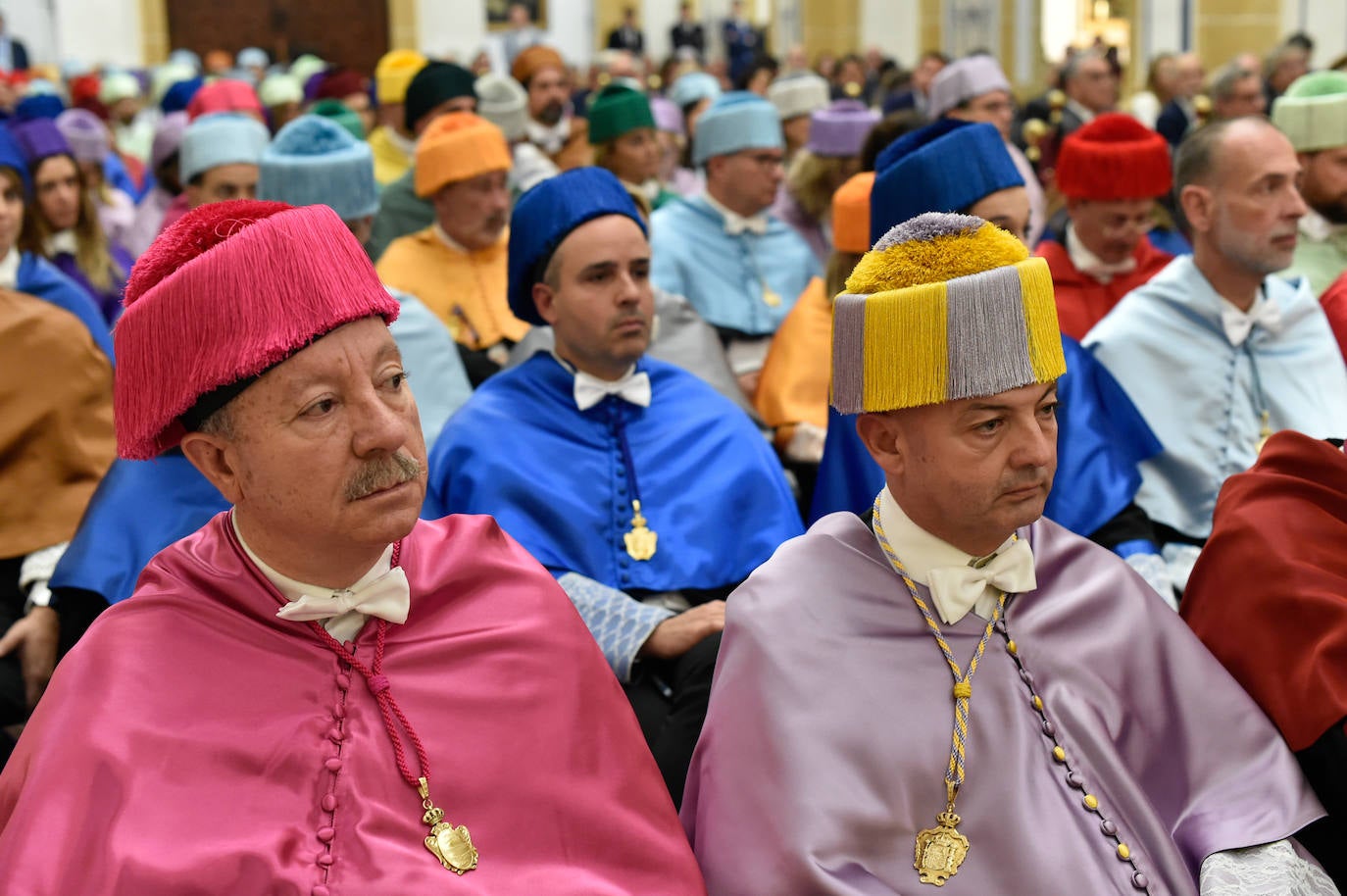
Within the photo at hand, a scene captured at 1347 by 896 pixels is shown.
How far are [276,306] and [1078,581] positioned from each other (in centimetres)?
148

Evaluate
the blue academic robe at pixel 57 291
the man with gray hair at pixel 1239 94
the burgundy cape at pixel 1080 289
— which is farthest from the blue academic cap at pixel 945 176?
the man with gray hair at pixel 1239 94

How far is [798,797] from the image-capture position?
246 centimetres

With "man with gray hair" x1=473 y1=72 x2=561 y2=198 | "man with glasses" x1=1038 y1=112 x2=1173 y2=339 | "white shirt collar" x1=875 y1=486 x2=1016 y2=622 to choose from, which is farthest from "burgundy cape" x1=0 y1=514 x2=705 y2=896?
"man with gray hair" x1=473 y1=72 x2=561 y2=198

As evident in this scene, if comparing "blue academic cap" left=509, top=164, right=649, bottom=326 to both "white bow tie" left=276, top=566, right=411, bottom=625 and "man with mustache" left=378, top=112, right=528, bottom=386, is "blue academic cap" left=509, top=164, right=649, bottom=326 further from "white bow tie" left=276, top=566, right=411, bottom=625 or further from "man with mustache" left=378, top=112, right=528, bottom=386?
"man with mustache" left=378, top=112, right=528, bottom=386

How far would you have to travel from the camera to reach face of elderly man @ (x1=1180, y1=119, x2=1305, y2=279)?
183 inches

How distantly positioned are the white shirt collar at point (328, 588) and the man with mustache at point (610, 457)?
42.1 inches

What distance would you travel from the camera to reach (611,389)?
428 centimetres

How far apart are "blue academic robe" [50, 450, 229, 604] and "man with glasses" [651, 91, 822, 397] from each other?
3257 millimetres

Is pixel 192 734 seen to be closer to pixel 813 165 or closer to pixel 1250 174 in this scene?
pixel 1250 174

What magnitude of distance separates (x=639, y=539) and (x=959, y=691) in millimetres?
1527

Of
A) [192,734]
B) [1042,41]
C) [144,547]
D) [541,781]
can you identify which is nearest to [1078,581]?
[541,781]

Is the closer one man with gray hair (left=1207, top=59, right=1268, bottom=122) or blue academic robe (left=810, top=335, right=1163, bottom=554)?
blue academic robe (left=810, top=335, right=1163, bottom=554)

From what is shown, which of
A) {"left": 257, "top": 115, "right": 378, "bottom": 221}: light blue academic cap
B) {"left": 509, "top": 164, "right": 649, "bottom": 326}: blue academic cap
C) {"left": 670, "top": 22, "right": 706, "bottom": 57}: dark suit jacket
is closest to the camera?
{"left": 509, "top": 164, "right": 649, "bottom": 326}: blue academic cap

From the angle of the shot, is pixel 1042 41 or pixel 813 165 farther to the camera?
pixel 1042 41
